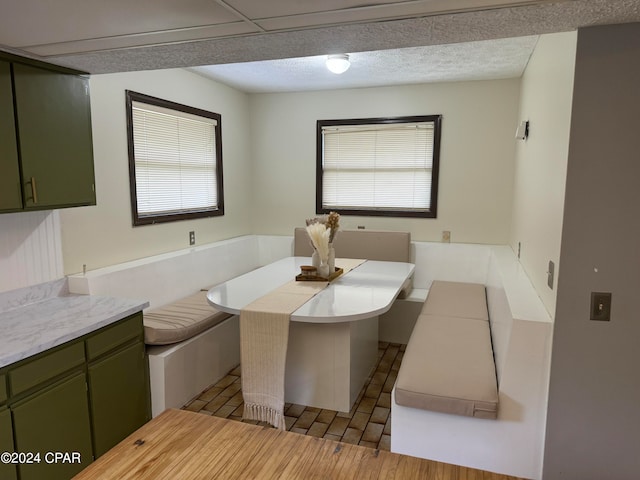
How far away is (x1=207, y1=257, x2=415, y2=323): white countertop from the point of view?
2.36 m

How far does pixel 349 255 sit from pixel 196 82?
217 cm

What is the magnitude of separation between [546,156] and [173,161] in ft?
9.33

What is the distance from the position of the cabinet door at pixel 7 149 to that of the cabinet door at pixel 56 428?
0.87 meters

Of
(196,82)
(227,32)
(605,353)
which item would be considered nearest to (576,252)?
(605,353)

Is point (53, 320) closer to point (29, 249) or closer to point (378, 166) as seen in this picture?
point (29, 249)

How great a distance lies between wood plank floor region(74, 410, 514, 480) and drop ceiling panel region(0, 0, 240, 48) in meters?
1.32

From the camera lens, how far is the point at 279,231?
493 cm

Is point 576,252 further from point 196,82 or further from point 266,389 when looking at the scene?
point 196,82

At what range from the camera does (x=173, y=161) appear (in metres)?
3.67

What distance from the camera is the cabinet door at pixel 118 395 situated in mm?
2139

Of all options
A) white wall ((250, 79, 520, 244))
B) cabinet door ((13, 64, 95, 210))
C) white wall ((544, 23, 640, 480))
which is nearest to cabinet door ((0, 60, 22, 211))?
cabinet door ((13, 64, 95, 210))

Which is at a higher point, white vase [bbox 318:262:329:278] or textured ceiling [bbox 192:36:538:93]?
textured ceiling [bbox 192:36:538:93]

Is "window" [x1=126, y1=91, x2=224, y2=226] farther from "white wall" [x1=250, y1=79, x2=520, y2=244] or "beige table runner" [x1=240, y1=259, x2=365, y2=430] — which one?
"beige table runner" [x1=240, y1=259, x2=365, y2=430]

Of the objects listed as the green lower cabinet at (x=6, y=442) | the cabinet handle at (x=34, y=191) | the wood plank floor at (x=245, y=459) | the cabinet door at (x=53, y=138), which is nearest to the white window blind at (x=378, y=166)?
the cabinet door at (x=53, y=138)
